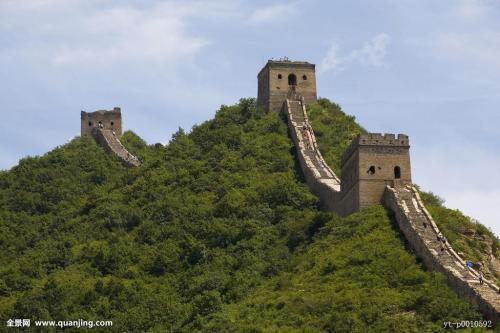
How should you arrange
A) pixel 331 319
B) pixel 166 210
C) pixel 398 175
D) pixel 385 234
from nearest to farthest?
1. pixel 331 319
2. pixel 385 234
3. pixel 398 175
4. pixel 166 210

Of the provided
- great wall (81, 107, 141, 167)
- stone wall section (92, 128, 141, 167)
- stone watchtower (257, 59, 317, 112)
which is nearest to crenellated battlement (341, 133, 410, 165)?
stone watchtower (257, 59, 317, 112)

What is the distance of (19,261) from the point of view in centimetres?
7769

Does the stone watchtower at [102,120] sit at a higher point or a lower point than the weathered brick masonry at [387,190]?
higher

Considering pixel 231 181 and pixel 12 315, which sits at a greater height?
pixel 231 181

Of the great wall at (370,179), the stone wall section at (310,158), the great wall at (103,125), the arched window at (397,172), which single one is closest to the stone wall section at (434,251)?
the great wall at (370,179)

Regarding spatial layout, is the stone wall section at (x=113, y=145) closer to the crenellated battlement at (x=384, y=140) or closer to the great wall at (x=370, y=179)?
the great wall at (x=370, y=179)

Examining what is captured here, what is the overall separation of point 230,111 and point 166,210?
14627 mm

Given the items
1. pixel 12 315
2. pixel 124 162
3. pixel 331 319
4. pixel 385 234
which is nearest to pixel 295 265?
pixel 385 234

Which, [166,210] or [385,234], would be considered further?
[166,210]

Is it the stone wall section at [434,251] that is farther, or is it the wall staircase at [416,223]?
the wall staircase at [416,223]

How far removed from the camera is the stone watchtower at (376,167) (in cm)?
6756

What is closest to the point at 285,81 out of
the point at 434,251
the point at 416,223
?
the point at 416,223

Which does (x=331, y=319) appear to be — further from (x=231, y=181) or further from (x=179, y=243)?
(x=231, y=181)

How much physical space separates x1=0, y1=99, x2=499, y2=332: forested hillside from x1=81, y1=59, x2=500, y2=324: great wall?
2.41ft
